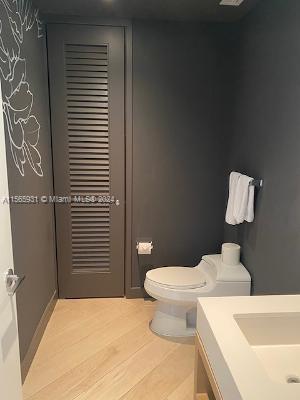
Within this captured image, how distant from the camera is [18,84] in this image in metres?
1.87

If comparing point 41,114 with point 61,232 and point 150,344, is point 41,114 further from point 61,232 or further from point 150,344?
point 150,344

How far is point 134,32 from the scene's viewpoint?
249 centimetres

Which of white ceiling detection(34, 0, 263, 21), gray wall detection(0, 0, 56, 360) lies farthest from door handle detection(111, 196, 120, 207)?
white ceiling detection(34, 0, 263, 21)

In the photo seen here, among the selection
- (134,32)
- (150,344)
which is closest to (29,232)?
(150,344)

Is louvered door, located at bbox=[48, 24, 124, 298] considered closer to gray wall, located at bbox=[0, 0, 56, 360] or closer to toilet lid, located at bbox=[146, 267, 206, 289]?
gray wall, located at bbox=[0, 0, 56, 360]

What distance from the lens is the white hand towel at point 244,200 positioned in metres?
2.10

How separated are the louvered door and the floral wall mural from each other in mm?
354

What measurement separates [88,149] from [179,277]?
126cm

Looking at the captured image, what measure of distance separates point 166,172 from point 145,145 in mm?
290

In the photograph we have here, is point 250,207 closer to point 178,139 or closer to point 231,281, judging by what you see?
point 231,281

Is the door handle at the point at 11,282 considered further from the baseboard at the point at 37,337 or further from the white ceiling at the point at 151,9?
the white ceiling at the point at 151,9

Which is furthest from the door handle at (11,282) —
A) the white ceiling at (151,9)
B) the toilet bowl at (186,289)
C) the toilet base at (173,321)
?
the white ceiling at (151,9)

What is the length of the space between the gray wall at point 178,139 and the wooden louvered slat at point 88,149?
0.83ft

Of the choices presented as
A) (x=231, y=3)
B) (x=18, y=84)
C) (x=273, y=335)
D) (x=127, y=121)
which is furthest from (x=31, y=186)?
(x=231, y=3)
